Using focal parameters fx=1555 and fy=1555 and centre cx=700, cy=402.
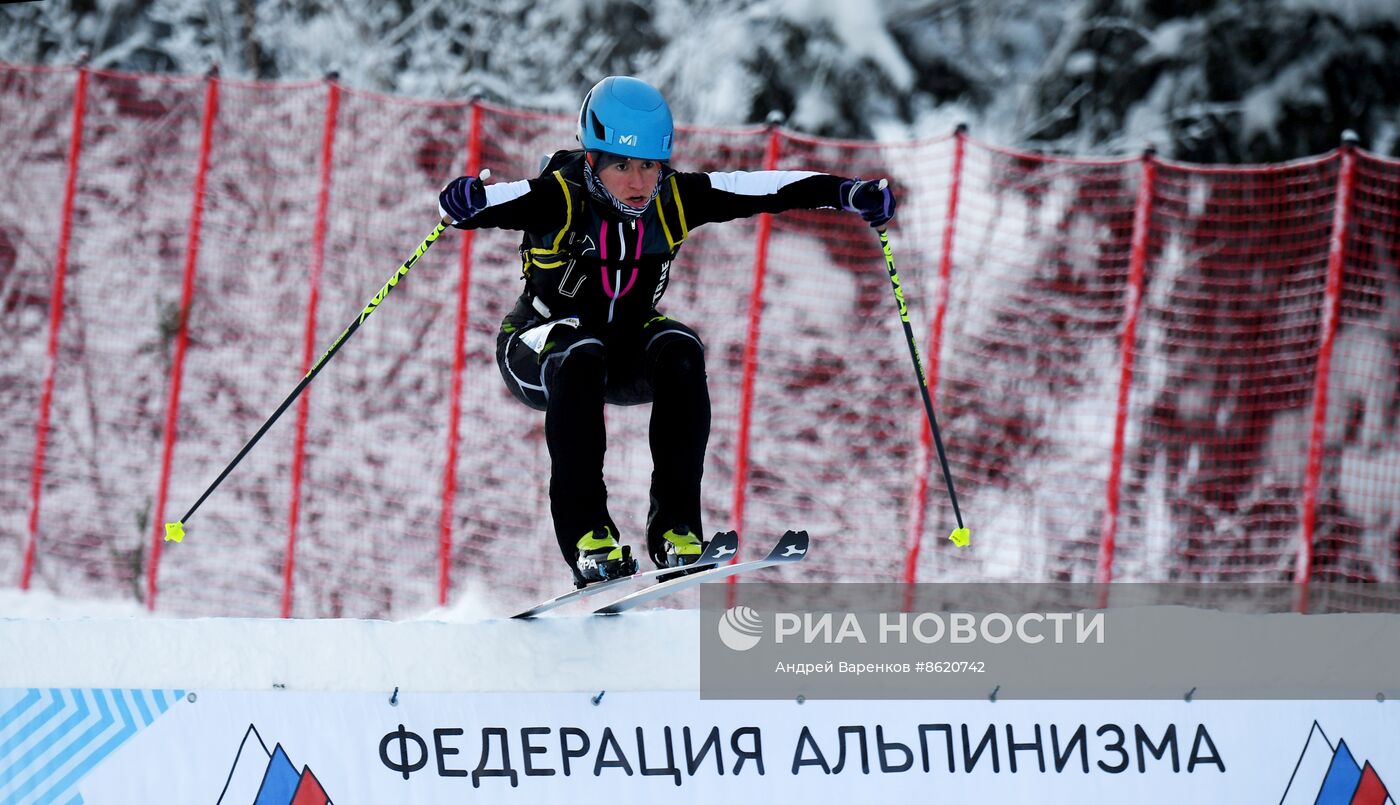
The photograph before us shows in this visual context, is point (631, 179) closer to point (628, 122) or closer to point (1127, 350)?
point (628, 122)

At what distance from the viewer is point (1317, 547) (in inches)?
299

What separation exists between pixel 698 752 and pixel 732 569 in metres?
0.45

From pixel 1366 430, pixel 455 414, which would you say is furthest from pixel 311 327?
pixel 1366 430

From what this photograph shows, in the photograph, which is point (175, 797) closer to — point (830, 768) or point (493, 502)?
point (830, 768)

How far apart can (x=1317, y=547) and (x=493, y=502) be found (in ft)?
13.2

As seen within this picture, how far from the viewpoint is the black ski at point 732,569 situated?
376 cm

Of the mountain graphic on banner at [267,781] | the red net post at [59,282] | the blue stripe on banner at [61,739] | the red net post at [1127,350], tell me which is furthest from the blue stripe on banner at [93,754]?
the red net post at [1127,350]

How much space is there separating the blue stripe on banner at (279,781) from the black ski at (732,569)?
31.7 inches

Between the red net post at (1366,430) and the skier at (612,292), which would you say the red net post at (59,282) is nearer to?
the skier at (612,292)

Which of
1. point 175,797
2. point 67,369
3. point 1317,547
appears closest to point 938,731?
point 175,797

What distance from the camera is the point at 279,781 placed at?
3.62 meters

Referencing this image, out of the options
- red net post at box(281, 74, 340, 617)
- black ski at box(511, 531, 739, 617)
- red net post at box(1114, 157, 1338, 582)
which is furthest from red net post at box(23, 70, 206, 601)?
red net post at box(1114, 157, 1338, 582)

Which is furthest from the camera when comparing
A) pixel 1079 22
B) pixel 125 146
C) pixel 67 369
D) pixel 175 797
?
pixel 1079 22

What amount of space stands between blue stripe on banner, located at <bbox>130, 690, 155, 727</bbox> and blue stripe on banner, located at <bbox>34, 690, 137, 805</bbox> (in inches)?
0.9
